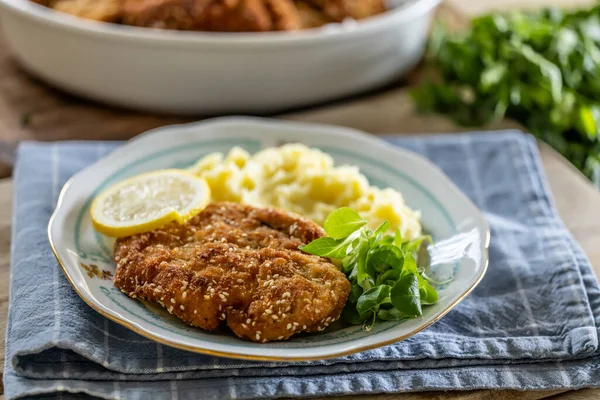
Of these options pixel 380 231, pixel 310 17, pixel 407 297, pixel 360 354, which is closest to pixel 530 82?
pixel 310 17

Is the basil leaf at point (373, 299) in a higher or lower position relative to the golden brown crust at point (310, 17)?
higher

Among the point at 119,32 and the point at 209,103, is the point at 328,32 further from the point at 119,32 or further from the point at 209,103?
the point at 119,32

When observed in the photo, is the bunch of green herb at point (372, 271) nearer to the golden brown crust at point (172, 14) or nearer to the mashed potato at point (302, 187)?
the mashed potato at point (302, 187)

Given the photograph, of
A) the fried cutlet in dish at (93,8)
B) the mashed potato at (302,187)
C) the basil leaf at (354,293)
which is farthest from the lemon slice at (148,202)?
the fried cutlet in dish at (93,8)

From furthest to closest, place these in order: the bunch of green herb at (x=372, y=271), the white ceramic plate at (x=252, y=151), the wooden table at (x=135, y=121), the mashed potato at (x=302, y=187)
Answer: the wooden table at (x=135, y=121)
the mashed potato at (x=302, y=187)
the bunch of green herb at (x=372, y=271)
the white ceramic plate at (x=252, y=151)

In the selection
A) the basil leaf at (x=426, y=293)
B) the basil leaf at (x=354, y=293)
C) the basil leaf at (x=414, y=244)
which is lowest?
the basil leaf at (x=414, y=244)

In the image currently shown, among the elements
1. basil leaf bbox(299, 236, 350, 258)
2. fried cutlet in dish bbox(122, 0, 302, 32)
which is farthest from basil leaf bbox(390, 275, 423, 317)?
fried cutlet in dish bbox(122, 0, 302, 32)
